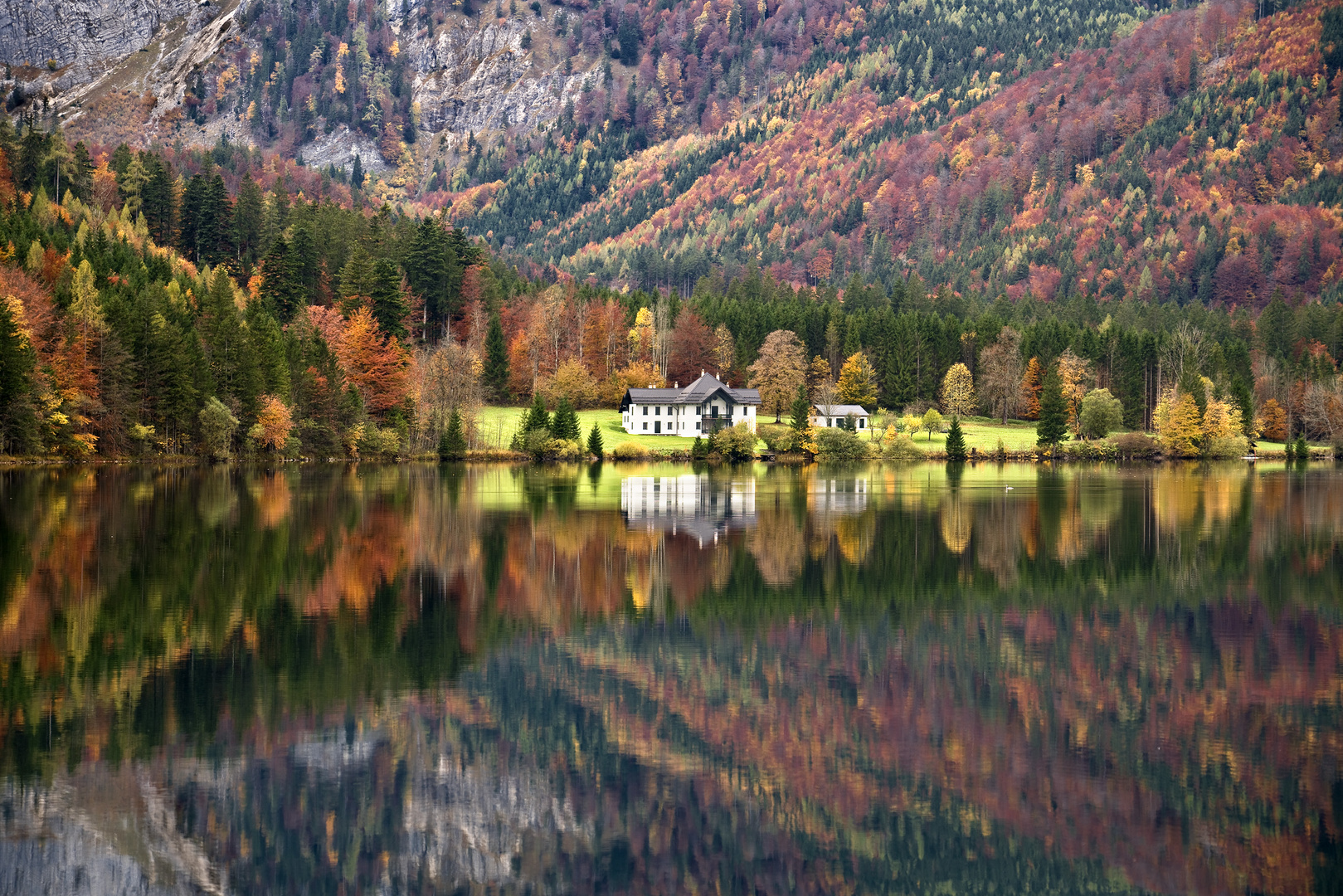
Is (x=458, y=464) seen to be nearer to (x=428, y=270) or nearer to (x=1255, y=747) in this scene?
(x=428, y=270)

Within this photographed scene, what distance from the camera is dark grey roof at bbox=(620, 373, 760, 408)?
121m

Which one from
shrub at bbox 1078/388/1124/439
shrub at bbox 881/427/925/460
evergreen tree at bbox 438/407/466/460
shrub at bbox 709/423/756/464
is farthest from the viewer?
shrub at bbox 1078/388/1124/439

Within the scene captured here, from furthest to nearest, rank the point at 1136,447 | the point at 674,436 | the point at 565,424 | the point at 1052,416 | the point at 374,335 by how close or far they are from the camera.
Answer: the point at 674,436 → the point at 1136,447 → the point at 1052,416 → the point at 374,335 → the point at 565,424

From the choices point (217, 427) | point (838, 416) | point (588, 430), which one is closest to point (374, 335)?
point (588, 430)

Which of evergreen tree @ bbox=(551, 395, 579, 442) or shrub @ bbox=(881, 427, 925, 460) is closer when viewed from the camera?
evergreen tree @ bbox=(551, 395, 579, 442)

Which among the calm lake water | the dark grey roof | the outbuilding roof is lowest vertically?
the calm lake water

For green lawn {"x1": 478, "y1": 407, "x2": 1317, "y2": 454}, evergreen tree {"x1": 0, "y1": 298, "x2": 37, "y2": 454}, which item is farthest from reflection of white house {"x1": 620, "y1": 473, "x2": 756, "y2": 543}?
evergreen tree {"x1": 0, "y1": 298, "x2": 37, "y2": 454}

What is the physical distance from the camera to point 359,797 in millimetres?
14852

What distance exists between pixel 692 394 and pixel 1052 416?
3494 centimetres

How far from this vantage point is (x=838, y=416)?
12712 cm

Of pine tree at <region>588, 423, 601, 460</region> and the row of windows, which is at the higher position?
the row of windows

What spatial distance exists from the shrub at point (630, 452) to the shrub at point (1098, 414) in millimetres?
46760

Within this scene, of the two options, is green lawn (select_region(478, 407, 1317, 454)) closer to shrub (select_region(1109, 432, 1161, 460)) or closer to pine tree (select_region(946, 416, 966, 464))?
pine tree (select_region(946, 416, 966, 464))

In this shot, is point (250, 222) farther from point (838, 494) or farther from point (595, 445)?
point (838, 494)
